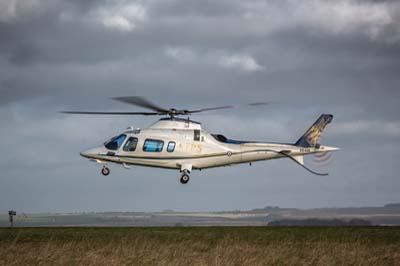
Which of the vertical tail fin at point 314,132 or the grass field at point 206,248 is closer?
the grass field at point 206,248

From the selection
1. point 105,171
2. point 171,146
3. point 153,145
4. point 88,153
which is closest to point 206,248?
point 171,146

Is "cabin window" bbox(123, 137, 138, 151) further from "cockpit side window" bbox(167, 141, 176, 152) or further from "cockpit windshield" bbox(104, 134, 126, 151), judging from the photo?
"cockpit side window" bbox(167, 141, 176, 152)

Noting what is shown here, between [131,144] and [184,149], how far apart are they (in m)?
3.72

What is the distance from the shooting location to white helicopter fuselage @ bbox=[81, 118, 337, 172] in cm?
4609

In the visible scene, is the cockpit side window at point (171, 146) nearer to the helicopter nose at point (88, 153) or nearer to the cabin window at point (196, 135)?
the cabin window at point (196, 135)

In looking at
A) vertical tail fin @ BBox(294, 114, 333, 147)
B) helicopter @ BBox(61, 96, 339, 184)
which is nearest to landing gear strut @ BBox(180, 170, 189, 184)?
helicopter @ BBox(61, 96, 339, 184)

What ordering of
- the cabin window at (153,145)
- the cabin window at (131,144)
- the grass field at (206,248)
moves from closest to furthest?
the grass field at (206,248) → the cabin window at (153,145) → the cabin window at (131,144)

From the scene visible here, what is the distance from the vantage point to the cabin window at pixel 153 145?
1828 inches

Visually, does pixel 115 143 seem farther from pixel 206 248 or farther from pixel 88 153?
pixel 206 248

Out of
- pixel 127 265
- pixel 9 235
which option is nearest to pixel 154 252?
pixel 127 265

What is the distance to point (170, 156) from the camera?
4669 cm

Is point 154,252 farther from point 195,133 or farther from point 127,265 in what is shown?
point 195,133

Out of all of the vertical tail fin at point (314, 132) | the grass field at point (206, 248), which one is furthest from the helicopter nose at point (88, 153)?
the vertical tail fin at point (314, 132)

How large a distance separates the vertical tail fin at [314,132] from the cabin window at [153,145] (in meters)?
9.41
